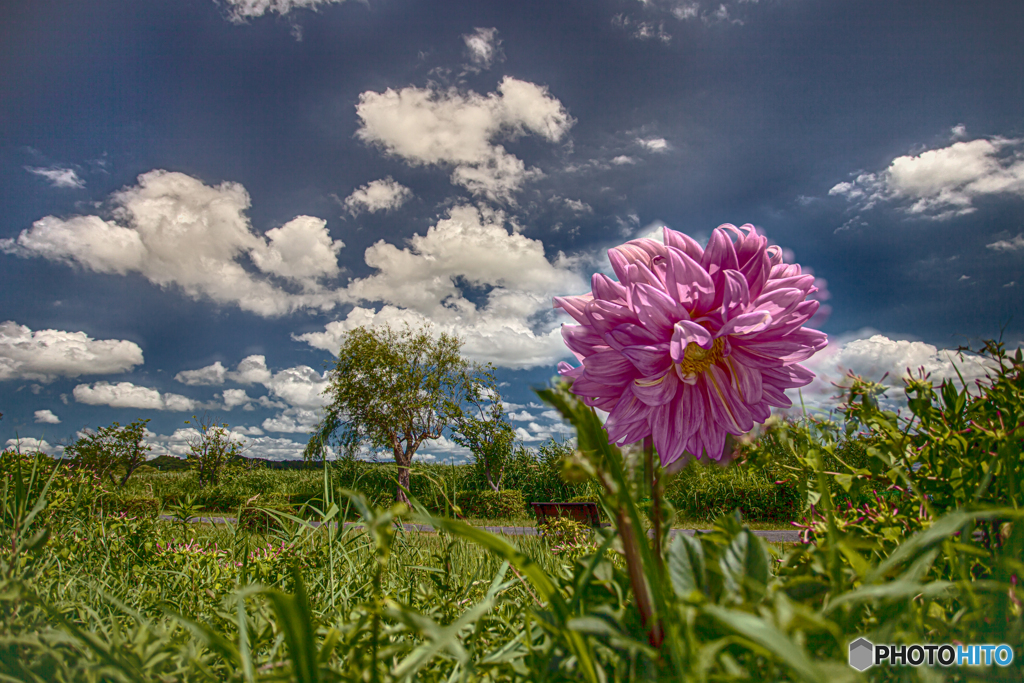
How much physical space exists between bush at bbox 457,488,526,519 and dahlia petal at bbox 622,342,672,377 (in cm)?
1158

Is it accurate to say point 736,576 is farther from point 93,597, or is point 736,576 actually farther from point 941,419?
point 93,597

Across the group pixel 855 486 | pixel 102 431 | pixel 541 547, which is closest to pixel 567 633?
pixel 855 486

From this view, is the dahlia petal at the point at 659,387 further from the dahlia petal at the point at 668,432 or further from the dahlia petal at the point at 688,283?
the dahlia petal at the point at 688,283

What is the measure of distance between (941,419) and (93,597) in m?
2.25

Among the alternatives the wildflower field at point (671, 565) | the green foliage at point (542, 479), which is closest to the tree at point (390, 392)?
the green foliage at point (542, 479)

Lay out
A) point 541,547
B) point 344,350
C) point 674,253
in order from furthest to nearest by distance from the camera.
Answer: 1. point 344,350
2. point 541,547
3. point 674,253

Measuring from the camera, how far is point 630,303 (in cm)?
106

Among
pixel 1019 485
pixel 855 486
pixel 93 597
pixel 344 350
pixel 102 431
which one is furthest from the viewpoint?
pixel 344 350

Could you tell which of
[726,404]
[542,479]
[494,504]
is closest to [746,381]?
[726,404]

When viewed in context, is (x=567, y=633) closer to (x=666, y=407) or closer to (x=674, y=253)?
(x=666, y=407)

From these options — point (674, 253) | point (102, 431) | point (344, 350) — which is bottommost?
point (102, 431)

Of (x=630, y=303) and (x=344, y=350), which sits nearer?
(x=630, y=303)

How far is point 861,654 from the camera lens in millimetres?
568

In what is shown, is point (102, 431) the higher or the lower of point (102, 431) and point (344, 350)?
the lower
